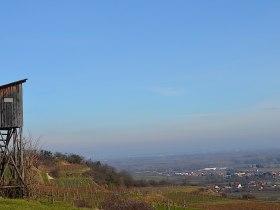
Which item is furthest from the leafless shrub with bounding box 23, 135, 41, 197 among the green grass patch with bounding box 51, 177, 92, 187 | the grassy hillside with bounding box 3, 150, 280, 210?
the green grass patch with bounding box 51, 177, 92, 187

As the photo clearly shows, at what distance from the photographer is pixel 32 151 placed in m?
39.7

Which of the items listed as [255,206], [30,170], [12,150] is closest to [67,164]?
[255,206]

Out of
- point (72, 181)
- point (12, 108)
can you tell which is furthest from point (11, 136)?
point (72, 181)

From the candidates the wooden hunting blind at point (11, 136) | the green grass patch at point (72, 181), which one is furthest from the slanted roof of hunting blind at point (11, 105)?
the green grass patch at point (72, 181)

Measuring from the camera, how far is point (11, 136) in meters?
32.9

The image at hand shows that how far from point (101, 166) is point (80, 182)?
23627mm

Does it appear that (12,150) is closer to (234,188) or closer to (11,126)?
(11,126)

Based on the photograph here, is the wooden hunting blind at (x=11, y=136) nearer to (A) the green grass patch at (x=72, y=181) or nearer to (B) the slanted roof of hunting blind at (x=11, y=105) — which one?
(B) the slanted roof of hunting blind at (x=11, y=105)

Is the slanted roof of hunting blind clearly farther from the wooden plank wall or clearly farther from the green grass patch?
the green grass patch

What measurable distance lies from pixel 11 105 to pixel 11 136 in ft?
7.36

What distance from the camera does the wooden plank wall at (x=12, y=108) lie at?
31.9 m

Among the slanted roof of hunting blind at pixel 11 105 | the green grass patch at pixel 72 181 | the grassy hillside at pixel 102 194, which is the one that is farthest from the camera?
the green grass patch at pixel 72 181

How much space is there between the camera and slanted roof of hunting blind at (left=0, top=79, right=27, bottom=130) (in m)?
31.9

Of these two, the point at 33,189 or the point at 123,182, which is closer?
the point at 33,189
